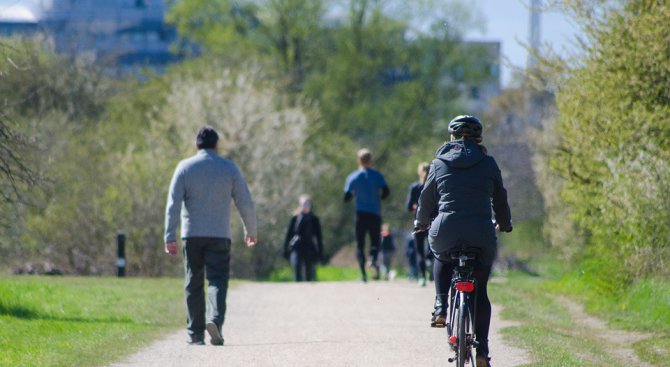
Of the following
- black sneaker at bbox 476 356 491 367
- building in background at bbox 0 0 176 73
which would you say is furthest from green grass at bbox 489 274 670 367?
building in background at bbox 0 0 176 73

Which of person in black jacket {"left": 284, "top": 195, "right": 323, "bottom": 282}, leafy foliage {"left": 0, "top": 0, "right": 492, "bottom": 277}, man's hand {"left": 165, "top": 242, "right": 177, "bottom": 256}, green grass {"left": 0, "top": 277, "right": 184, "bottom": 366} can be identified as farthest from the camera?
leafy foliage {"left": 0, "top": 0, "right": 492, "bottom": 277}

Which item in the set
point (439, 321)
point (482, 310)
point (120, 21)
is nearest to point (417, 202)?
point (439, 321)

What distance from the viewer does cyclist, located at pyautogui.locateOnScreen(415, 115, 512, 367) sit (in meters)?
8.79

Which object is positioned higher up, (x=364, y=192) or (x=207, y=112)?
(x=207, y=112)

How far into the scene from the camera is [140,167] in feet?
107

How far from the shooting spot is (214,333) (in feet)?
39.0

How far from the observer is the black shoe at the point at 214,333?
11.8m

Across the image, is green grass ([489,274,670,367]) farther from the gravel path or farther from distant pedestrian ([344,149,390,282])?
distant pedestrian ([344,149,390,282])

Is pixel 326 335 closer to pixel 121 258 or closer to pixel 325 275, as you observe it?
pixel 121 258

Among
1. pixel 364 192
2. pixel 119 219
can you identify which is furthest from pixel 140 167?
pixel 364 192

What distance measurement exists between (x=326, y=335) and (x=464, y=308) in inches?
166

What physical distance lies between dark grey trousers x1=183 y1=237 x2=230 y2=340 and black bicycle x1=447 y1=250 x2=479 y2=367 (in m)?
3.58

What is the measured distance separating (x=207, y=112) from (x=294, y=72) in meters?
12.2

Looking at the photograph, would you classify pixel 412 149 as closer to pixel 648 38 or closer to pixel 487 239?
pixel 648 38
